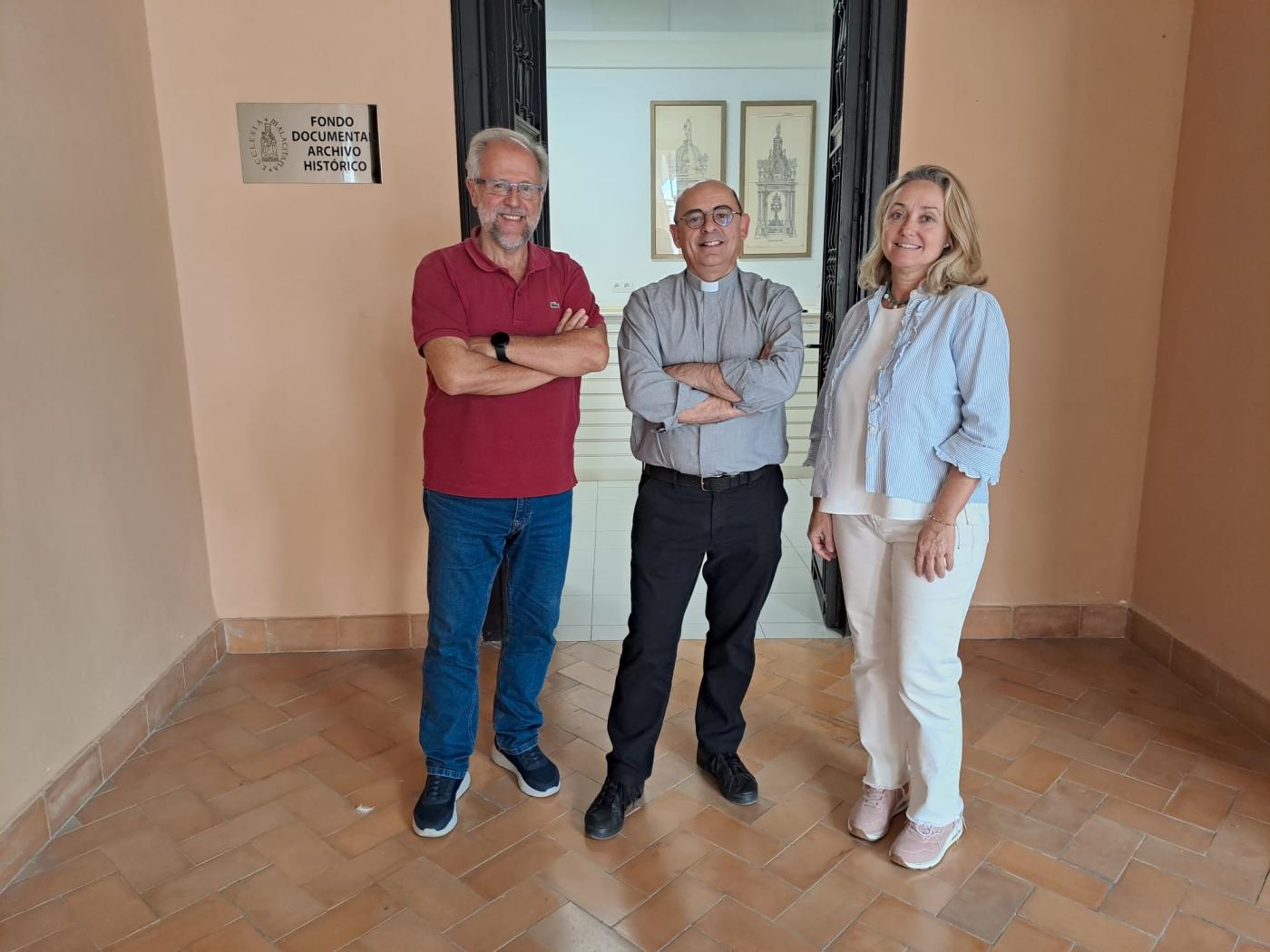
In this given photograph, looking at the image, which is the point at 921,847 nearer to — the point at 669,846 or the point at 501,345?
the point at 669,846

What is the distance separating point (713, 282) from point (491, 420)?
2.23 ft

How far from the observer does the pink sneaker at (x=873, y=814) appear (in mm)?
2281

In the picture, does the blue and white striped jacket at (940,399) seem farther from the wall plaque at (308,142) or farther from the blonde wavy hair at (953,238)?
the wall plaque at (308,142)

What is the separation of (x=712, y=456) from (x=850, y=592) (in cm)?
51

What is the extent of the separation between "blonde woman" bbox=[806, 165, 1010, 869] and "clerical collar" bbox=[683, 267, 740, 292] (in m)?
0.32

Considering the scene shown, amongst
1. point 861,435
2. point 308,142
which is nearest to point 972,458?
point 861,435

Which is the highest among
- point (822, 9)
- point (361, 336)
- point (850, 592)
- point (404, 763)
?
point (822, 9)

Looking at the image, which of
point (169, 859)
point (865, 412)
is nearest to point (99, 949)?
point (169, 859)

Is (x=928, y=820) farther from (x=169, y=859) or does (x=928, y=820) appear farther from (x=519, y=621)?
(x=169, y=859)

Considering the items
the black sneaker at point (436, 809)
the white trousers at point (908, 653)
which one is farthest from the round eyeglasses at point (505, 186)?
the black sneaker at point (436, 809)

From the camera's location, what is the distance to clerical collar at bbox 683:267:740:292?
7.28ft

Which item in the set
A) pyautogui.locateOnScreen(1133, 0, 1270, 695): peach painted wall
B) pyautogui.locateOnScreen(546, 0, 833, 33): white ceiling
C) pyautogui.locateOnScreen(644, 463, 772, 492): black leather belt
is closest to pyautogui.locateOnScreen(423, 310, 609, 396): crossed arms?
pyautogui.locateOnScreen(644, 463, 772, 492): black leather belt

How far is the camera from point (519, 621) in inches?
98.7

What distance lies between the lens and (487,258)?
7.29 feet
